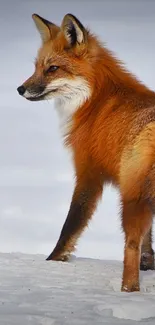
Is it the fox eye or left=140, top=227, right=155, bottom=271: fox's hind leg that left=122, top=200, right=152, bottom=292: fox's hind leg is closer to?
left=140, top=227, right=155, bottom=271: fox's hind leg

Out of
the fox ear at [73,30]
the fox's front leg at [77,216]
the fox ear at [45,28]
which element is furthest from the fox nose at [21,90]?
the fox's front leg at [77,216]

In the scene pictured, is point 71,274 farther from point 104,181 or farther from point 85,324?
point 85,324

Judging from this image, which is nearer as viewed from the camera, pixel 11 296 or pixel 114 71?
pixel 11 296

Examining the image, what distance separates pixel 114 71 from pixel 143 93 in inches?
27.9

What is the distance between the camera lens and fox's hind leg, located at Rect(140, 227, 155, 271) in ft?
30.7

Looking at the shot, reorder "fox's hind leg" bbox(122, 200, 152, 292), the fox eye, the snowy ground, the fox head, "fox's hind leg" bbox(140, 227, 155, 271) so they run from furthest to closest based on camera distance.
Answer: "fox's hind leg" bbox(140, 227, 155, 271) < the fox eye < the fox head < "fox's hind leg" bbox(122, 200, 152, 292) < the snowy ground

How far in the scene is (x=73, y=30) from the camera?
8.67 metres

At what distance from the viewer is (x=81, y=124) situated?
8.46 m

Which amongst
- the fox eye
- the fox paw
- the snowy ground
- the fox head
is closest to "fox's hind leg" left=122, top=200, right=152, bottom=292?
the snowy ground

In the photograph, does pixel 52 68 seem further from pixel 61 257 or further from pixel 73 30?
pixel 61 257

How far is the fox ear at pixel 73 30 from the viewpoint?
856 cm

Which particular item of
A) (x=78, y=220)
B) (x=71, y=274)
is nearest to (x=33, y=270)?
(x=71, y=274)

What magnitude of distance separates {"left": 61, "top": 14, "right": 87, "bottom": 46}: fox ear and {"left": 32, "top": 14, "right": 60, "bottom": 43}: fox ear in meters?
0.45

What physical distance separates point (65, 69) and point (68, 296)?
12.5 feet
